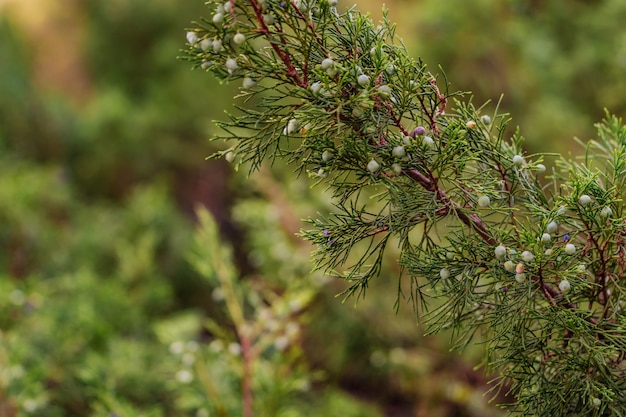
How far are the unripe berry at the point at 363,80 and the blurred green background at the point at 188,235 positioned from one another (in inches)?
34.7

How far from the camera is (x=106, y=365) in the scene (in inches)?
70.7

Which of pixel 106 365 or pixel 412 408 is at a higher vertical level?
pixel 106 365

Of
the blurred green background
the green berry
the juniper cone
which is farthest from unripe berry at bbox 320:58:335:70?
the blurred green background

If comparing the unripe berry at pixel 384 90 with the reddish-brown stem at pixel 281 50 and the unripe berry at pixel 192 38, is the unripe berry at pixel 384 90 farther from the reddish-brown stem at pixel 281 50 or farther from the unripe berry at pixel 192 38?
the unripe berry at pixel 192 38

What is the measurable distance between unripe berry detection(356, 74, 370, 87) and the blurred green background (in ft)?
2.89

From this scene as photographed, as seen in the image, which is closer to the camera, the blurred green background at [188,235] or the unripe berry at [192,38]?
the unripe berry at [192,38]

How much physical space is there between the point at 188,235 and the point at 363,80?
279 cm

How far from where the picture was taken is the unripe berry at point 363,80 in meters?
0.77

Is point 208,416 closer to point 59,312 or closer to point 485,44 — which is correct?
point 59,312

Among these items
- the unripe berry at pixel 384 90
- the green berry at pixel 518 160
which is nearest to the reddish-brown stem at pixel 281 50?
the unripe berry at pixel 384 90

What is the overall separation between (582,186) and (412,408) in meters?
1.98

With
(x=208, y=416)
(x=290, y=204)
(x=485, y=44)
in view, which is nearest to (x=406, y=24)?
(x=485, y=44)

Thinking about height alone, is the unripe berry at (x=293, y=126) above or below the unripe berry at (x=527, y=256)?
above

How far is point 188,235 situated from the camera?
343cm
